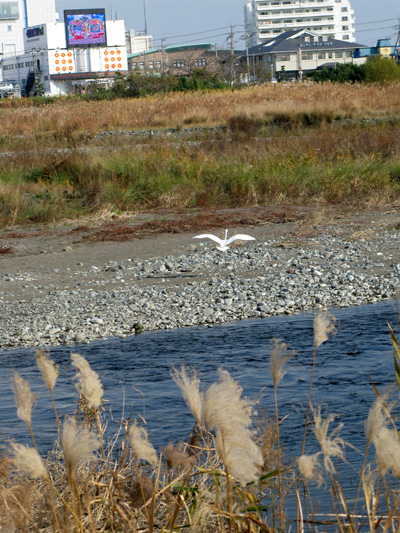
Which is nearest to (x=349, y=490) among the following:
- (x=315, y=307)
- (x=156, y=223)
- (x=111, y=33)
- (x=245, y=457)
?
(x=245, y=457)

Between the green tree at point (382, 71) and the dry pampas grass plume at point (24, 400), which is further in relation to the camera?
the green tree at point (382, 71)

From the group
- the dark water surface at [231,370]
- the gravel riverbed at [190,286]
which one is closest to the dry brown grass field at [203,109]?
the gravel riverbed at [190,286]

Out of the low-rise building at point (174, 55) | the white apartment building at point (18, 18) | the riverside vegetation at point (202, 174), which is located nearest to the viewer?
the riverside vegetation at point (202, 174)

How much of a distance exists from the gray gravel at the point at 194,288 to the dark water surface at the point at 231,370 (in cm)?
33

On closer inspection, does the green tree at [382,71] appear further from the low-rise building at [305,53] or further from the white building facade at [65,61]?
the low-rise building at [305,53]

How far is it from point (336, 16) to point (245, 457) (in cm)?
15517

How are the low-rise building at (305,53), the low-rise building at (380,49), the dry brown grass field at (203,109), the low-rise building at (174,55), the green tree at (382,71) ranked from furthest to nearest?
the low-rise building at (174,55) < the low-rise building at (380,49) < the low-rise building at (305,53) < the green tree at (382,71) < the dry brown grass field at (203,109)

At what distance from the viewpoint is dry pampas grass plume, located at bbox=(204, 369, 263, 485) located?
161cm

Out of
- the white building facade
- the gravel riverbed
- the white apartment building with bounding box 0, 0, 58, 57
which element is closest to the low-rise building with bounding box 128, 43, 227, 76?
the white building facade

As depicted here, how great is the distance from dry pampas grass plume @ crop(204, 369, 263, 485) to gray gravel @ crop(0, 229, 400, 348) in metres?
5.79

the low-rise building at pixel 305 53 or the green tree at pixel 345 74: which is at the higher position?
the low-rise building at pixel 305 53

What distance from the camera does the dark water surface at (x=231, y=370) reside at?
15.9 feet

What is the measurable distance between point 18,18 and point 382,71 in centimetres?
9272

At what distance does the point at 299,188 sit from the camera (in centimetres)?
1466
